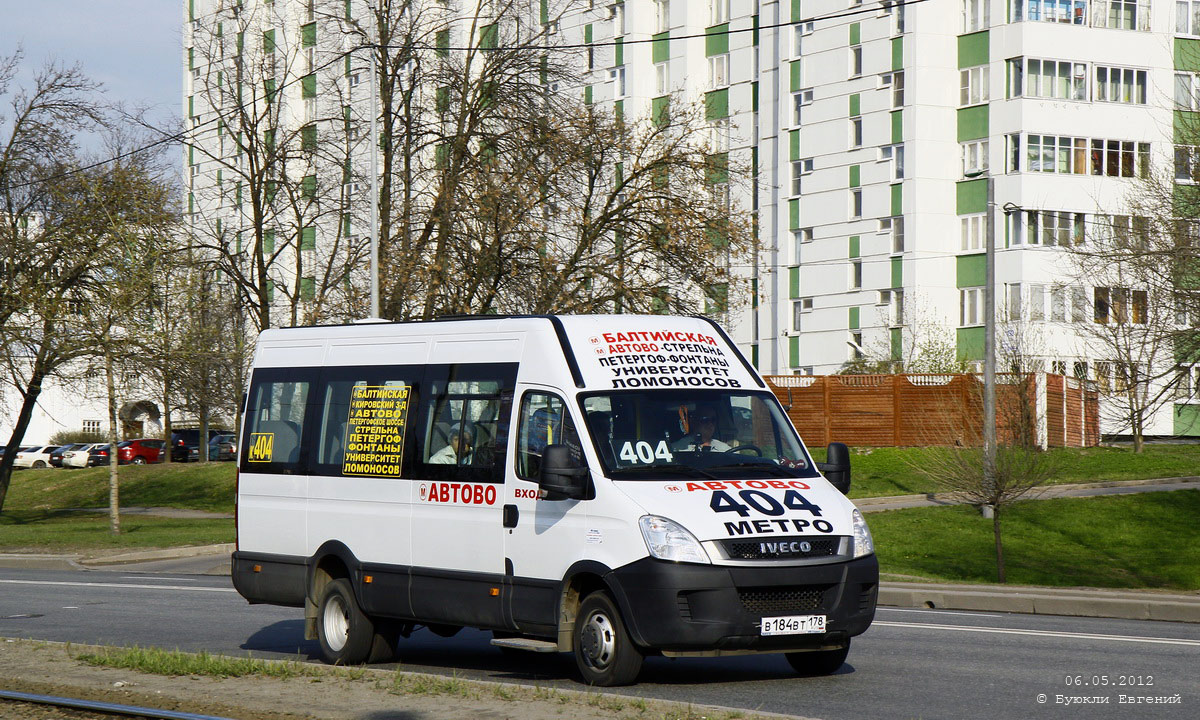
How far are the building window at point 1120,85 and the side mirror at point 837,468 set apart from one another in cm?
5061

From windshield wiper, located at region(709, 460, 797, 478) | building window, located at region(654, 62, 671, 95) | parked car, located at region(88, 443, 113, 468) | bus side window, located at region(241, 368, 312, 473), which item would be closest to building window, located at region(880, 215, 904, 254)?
building window, located at region(654, 62, 671, 95)

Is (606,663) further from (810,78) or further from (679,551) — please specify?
(810,78)

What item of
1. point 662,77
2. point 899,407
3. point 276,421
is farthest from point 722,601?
point 662,77

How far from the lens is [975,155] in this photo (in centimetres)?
5825

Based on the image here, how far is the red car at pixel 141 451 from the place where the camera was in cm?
7219

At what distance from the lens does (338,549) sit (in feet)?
38.2

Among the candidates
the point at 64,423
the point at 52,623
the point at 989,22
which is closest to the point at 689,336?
the point at 52,623

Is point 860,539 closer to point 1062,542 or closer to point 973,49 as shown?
point 1062,542

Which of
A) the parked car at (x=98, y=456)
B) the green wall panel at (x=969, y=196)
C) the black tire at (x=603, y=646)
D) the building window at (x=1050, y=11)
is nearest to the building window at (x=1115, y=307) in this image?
the green wall panel at (x=969, y=196)

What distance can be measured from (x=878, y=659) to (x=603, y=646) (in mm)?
2674

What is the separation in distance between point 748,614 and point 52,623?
29.1 feet

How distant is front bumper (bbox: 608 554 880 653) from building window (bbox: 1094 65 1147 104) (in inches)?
2045

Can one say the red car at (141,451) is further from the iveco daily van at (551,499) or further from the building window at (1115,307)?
the iveco daily van at (551,499)

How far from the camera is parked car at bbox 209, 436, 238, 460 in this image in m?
71.2
